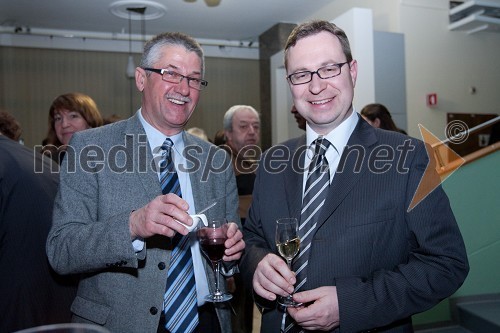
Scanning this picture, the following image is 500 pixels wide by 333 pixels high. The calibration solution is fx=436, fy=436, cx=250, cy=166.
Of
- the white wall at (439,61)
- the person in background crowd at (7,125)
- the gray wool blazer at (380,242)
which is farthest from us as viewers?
the white wall at (439,61)

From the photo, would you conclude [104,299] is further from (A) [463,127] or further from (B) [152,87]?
(A) [463,127]

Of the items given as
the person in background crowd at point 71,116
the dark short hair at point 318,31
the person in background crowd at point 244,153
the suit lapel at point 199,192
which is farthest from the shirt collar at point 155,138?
the person in background crowd at point 71,116

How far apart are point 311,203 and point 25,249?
1.25 meters

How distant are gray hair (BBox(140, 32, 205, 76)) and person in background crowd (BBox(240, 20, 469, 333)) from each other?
42cm

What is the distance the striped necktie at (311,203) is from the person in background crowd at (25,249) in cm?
109

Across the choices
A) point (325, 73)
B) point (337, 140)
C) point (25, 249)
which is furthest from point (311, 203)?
point (25, 249)

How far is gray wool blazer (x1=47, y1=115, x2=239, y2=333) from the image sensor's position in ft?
4.91

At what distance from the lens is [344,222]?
4.78 ft

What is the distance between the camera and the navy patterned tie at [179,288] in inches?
64.8

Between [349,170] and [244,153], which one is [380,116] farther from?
[349,170]

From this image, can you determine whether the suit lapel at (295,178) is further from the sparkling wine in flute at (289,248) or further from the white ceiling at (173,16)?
the white ceiling at (173,16)

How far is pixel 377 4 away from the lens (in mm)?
6297

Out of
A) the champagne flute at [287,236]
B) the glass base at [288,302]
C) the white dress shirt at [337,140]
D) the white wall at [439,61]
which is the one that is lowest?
the glass base at [288,302]

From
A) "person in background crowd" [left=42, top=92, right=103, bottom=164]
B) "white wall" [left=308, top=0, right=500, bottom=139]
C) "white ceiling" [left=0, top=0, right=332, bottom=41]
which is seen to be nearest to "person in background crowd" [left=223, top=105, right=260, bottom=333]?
"person in background crowd" [left=42, top=92, right=103, bottom=164]
